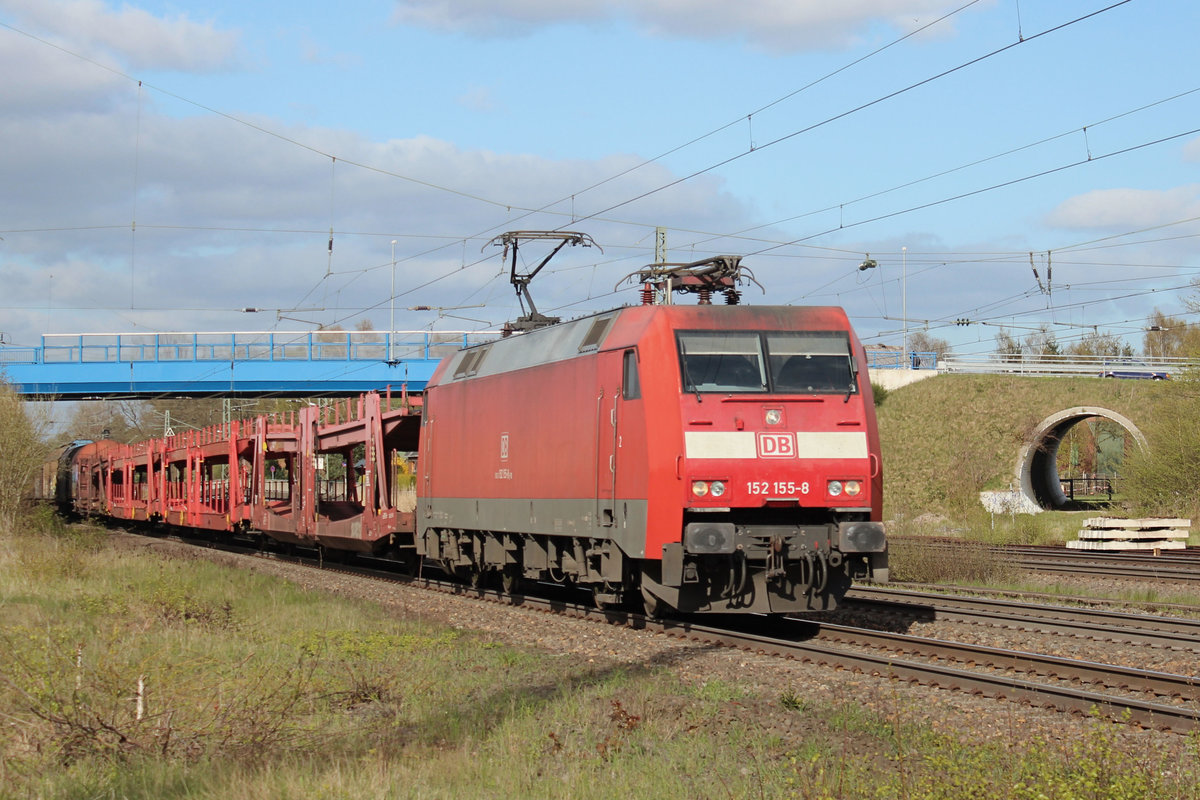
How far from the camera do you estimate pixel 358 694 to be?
10.1 m

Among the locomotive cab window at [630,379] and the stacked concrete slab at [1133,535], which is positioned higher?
the locomotive cab window at [630,379]

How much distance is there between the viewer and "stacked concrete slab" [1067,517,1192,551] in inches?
1065

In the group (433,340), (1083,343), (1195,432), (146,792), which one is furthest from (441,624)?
(1083,343)

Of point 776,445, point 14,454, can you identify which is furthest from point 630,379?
point 14,454

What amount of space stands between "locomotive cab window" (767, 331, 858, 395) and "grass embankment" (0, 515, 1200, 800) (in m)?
3.67

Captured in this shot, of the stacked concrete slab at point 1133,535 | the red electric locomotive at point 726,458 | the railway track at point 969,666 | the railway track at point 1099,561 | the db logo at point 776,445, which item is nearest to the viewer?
the railway track at point 969,666

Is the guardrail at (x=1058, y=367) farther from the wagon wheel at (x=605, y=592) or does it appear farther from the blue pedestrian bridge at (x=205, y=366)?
the wagon wheel at (x=605, y=592)

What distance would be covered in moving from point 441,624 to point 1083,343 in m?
80.7

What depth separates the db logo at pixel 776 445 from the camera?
12.7 meters

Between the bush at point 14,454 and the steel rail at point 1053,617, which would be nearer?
the steel rail at point 1053,617

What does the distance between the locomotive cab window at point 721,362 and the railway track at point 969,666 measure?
9.15 ft

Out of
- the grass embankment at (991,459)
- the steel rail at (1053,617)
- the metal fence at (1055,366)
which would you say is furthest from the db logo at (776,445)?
the metal fence at (1055,366)

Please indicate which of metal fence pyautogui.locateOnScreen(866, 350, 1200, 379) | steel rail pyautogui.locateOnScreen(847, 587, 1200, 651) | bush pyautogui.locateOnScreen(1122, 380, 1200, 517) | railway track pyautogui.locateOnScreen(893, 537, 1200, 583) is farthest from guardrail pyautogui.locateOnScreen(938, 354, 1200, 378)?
steel rail pyautogui.locateOnScreen(847, 587, 1200, 651)

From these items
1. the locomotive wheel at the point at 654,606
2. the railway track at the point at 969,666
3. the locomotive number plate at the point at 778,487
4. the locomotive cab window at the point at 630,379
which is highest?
the locomotive cab window at the point at 630,379
